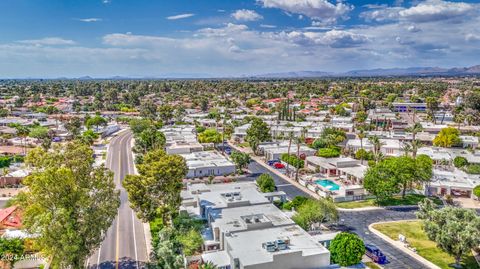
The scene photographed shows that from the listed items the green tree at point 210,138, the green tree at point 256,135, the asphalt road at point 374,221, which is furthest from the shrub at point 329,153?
the green tree at point 210,138

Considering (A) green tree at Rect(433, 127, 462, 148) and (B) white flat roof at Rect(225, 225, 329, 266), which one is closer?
(B) white flat roof at Rect(225, 225, 329, 266)

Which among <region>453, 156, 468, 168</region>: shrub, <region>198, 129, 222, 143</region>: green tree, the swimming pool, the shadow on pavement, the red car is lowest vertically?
the shadow on pavement

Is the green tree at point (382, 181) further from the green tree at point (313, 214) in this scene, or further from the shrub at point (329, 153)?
the shrub at point (329, 153)

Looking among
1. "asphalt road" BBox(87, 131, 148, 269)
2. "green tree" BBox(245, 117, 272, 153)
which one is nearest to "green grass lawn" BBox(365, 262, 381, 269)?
"asphalt road" BBox(87, 131, 148, 269)

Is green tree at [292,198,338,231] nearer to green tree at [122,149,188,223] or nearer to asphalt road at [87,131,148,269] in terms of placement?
green tree at [122,149,188,223]

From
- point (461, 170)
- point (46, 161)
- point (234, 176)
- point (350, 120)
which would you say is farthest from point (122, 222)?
point (350, 120)

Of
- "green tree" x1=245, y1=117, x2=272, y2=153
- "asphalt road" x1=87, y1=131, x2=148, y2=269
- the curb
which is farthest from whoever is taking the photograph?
"green tree" x1=245, y1=117, x2=272, y2=153

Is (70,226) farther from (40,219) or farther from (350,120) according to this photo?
(350,120)

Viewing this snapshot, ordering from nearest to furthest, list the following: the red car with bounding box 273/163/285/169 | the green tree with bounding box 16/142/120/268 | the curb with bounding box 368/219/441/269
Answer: the green tree with bounding box 16/142/120/268 < the curb with bounding box 368/219/441/269 < the red car with bounding box 273/163/285/169
